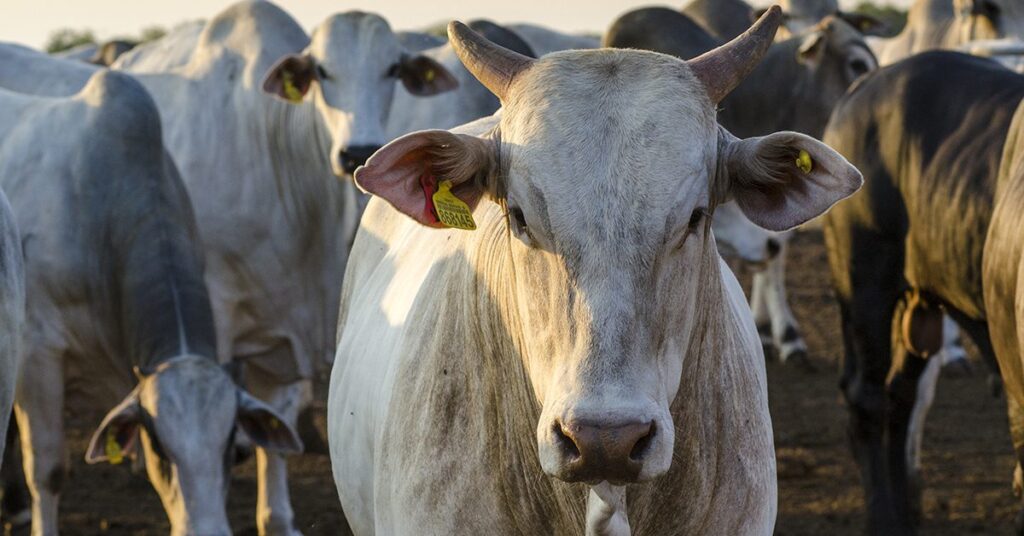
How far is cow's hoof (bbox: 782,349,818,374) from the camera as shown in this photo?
9.67 metres

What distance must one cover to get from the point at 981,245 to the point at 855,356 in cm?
88

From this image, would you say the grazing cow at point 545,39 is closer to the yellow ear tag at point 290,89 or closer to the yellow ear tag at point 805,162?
the yellow ear tag at point 290,89

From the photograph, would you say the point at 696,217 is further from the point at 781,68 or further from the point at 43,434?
the point at 781,68

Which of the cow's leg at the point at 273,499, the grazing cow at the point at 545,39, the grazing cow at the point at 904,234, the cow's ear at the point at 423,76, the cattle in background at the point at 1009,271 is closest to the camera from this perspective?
the cattle in background at the point at 1009,271

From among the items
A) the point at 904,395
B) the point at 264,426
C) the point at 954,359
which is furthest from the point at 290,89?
the point at 954,359

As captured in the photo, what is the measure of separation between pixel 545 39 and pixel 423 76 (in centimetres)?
333

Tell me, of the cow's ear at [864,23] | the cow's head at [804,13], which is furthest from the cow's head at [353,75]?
the cow's head at [804,13]

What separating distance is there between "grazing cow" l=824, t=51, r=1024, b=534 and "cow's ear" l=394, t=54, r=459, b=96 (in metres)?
1.94

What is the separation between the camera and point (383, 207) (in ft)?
14.8

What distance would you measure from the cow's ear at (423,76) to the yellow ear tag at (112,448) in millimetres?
2553

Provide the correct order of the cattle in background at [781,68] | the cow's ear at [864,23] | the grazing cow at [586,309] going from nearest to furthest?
1. the grazing cow at [586,309]
2. the cattle in background at [781,68]
3. the cow's ear at [864,23]

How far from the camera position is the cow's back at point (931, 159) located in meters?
5.81

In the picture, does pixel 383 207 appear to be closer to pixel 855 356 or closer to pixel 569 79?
pixel 569 79

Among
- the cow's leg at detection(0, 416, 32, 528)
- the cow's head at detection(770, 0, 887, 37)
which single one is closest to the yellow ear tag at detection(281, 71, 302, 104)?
the cow's leg at detection(0, 416, 32, 528)
